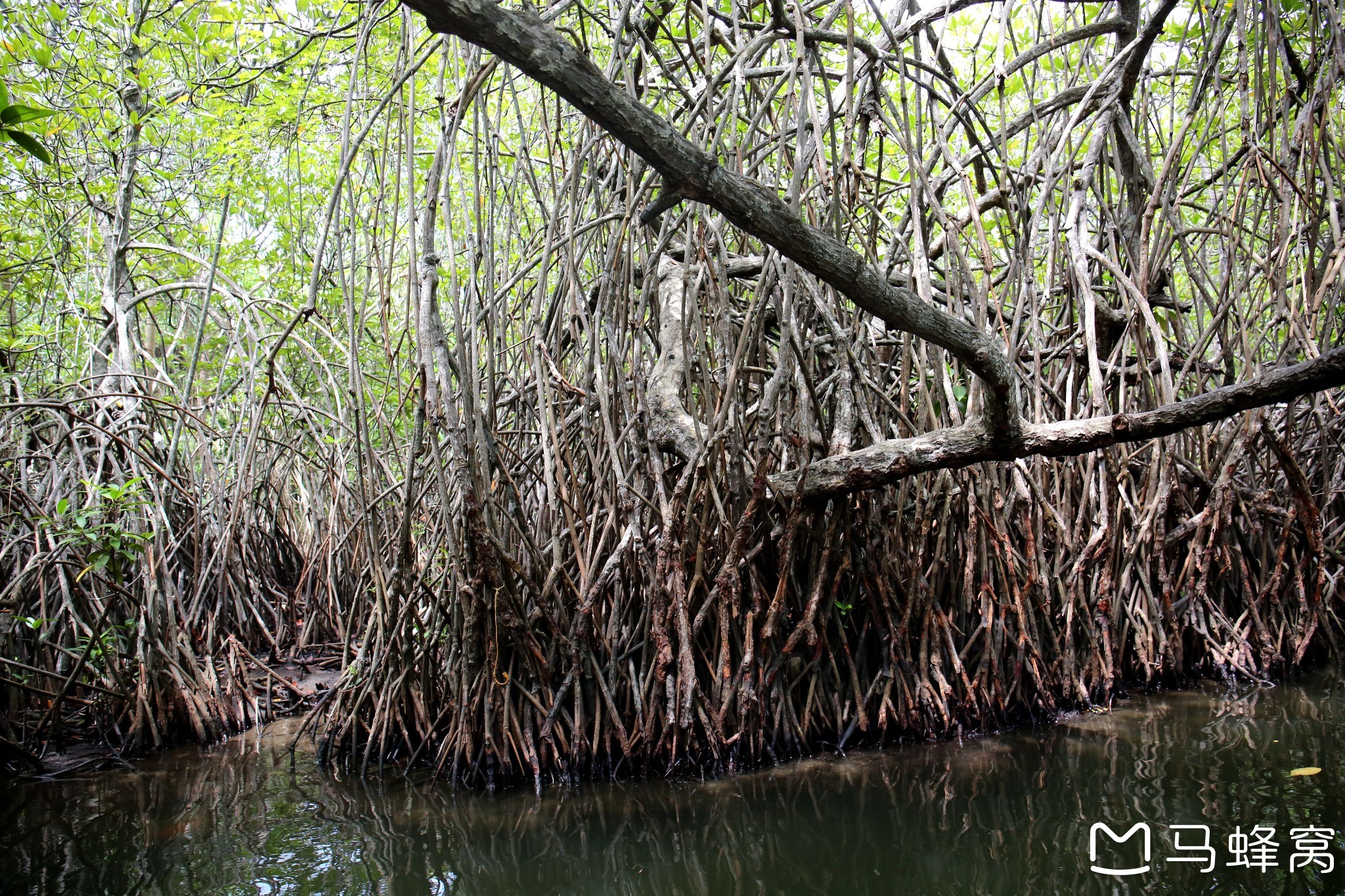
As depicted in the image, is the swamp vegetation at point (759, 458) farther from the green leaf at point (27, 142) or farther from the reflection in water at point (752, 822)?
the green leaf at point (27, 142)

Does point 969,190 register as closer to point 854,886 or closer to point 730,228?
point 730,228

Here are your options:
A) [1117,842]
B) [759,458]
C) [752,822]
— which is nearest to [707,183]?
[759,458]

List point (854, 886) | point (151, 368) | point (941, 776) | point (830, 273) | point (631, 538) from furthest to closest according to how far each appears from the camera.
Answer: point (151, 368) < point (631, 538) < point (941, 776) < point (854, 886) < point (830, 273)

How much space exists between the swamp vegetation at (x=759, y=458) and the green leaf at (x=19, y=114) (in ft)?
3.26

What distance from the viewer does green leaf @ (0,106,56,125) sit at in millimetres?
1429

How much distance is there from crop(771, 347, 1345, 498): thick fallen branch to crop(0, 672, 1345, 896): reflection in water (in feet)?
3.13

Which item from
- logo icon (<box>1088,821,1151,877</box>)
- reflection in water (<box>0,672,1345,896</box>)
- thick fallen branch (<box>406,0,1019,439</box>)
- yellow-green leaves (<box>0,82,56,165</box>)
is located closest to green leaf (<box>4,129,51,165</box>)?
yellow-green leaves (<box>0,82,56,165</box>)

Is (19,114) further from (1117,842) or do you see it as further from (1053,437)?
(1117,842)

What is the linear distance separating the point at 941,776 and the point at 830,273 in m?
1.73

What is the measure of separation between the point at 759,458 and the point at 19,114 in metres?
2.06

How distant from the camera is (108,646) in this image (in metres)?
3.61

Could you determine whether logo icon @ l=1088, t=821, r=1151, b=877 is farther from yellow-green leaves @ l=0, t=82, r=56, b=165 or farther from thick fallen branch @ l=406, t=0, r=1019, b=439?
yellow-green leaves @ l=0, t=82, r=56, b=165

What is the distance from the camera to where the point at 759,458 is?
291cm

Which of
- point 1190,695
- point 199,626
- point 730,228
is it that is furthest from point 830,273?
point 199,626
